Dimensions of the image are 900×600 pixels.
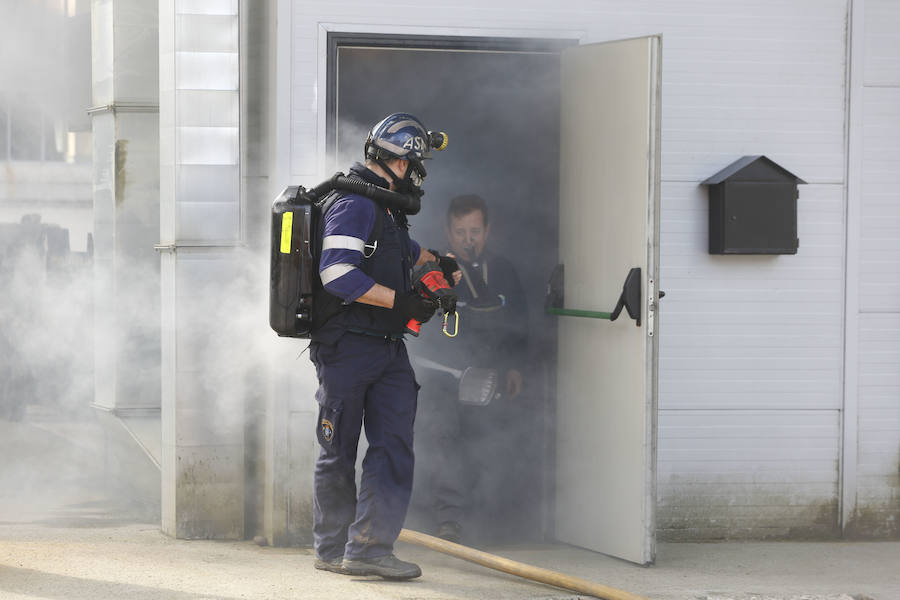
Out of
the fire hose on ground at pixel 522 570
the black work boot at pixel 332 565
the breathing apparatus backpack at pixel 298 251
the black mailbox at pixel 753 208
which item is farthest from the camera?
the black mailbox at pixel 753 208

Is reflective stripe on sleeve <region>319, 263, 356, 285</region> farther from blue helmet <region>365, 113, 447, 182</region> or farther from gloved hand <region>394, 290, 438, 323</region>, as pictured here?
blue helmet <region>365, 113, 447, 182</region>

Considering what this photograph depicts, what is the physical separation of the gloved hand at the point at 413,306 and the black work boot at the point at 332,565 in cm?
114

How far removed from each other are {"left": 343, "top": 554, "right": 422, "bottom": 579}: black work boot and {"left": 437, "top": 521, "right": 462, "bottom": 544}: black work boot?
0.93 metres

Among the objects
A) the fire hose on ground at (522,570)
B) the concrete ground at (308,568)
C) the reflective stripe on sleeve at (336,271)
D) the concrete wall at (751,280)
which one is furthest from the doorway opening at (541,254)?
the reflective stripe on sleeve at (336,271)

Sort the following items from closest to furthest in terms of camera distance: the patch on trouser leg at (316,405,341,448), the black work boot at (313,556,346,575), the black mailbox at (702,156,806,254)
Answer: the patch on trouser leg at (316,405,341,448) → the black work boot at (313,556,346,575) → the black mailbox at (702,156,806,254)

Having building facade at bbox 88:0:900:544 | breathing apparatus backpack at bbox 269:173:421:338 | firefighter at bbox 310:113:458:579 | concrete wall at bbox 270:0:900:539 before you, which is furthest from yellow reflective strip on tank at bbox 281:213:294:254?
concrete wall at bbox 270:0:900:539

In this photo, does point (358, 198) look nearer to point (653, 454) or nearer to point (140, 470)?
point (653, 454)

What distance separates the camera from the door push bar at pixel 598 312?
16.8ft

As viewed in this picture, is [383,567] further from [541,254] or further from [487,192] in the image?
[487,192]

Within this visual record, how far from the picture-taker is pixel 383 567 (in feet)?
15.5

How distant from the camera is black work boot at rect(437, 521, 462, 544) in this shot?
5.69 metres

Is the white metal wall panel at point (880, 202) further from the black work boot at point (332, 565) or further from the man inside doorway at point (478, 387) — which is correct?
the black work boot at point (332, 565)

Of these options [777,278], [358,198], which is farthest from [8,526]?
[777,278]

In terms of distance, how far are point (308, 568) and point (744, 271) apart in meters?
2.67
